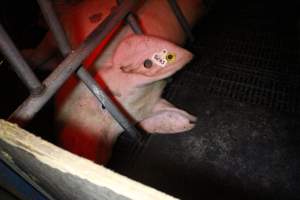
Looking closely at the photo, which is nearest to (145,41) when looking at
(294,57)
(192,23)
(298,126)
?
(192,23)

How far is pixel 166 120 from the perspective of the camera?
5.42 ft

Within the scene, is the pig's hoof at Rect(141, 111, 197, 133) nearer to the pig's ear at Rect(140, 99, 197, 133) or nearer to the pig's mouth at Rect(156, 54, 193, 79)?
the pig's ear at Rect(140, 99, 197, 133)

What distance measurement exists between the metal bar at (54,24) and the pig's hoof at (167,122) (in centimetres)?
65

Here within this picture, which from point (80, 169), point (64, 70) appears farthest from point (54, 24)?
point (80, 169)

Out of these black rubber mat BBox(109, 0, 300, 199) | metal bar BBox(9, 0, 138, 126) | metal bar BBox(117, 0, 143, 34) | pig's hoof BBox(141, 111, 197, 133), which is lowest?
black rubber mat BBox(109, 0, 300, 199)

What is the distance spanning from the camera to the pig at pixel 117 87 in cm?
138

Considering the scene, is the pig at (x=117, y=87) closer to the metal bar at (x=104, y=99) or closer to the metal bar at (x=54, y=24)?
the metal bar at (x=104, y=99)

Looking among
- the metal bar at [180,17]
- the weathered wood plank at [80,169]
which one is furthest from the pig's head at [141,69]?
the weathered wood plank at [80,169]

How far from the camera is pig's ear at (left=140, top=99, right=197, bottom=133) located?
1634 millimetres

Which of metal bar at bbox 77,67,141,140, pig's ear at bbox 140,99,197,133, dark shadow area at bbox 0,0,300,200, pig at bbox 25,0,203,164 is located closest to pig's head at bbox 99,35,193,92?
pig at bbox 25,0,203,164

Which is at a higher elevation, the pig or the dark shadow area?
the pig

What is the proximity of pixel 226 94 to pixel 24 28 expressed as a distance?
5.13 ft

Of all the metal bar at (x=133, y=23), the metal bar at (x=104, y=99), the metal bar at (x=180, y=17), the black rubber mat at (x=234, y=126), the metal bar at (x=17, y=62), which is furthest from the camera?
the metal bar at (x=180, y=17)

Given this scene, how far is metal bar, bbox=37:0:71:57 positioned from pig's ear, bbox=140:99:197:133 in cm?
63
